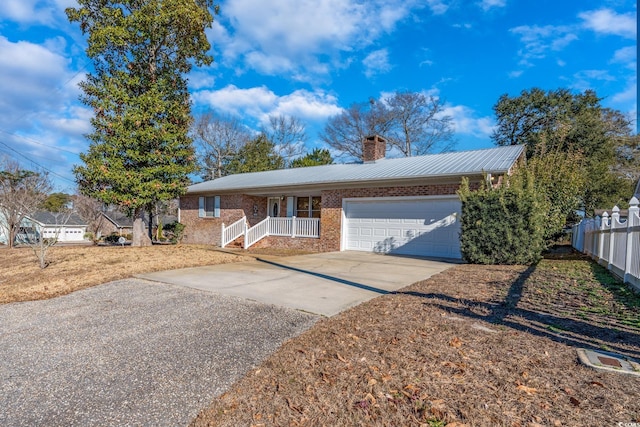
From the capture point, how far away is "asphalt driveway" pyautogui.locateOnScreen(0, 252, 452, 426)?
101 inches

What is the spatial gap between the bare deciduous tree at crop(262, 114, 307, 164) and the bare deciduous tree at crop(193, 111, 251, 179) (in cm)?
282

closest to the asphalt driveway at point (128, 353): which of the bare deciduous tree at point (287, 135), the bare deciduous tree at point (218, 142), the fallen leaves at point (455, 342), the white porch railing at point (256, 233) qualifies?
the fallen leaves at point (455, 342)

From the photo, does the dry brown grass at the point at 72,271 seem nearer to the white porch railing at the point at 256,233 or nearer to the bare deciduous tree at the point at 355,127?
the white porch railing at the point at 256,233

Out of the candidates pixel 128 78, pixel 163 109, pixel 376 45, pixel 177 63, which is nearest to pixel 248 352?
pixel 163 109

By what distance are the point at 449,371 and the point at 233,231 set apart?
49.8 feet

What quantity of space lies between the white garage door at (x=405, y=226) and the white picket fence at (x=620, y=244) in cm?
349

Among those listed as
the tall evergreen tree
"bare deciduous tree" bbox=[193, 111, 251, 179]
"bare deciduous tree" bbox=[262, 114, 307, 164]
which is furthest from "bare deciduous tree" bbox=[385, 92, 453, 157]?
the tall evergreen tree

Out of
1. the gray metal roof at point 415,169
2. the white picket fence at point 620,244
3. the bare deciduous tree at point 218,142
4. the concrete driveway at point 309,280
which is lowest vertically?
the concrete driveway at point 309,280

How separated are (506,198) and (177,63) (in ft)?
46.6

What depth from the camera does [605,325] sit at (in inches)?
154

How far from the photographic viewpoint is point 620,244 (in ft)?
21.8

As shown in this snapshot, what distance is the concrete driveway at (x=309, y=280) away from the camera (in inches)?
215

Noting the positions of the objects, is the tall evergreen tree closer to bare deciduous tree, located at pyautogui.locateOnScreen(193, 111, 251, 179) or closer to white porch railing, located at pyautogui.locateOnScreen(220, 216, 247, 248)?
white porch railing, located at pyautogui.locateOnScreen(220, 216, 247, 248)

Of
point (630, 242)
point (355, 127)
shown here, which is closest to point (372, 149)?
point (630, 242)
